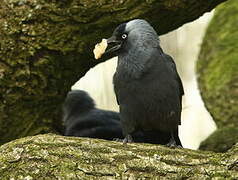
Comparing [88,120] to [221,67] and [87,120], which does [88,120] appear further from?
[221,67]

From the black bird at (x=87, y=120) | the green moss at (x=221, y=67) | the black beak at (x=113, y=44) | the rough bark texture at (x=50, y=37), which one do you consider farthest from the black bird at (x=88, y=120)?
the black beak at (x=113, y=44)

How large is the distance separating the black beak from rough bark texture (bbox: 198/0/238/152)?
1.82 meters

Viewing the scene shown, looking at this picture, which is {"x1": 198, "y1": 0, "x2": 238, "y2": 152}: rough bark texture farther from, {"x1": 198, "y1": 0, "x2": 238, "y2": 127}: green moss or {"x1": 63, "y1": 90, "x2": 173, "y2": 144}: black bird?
{"x1": 63, "y1": 90, "x2": 173, "y2": 144}: black bird

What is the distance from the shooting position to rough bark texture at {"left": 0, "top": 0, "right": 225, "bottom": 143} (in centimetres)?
620

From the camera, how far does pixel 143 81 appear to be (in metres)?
6.14

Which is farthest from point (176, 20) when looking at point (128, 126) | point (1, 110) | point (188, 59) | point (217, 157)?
point (188, 59)

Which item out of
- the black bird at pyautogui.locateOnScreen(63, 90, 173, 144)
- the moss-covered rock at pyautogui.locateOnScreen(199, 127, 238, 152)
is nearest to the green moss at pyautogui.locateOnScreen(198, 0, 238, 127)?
the moss-covered rock at pyautogui.locateOnScreen(199, 127, 238, 152)

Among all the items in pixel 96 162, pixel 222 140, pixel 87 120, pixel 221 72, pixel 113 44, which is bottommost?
pixel 87 120

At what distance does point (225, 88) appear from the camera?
8188 mm

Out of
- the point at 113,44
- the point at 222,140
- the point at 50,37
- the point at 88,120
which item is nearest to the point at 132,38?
the point at 113,44

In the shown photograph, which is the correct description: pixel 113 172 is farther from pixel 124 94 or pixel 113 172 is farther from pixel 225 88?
pixel 225 88

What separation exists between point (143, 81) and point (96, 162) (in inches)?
72.9

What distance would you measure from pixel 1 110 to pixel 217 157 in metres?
2.51

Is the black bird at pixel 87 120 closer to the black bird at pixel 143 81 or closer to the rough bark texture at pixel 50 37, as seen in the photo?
the rough bark texture at pixel 50 37
